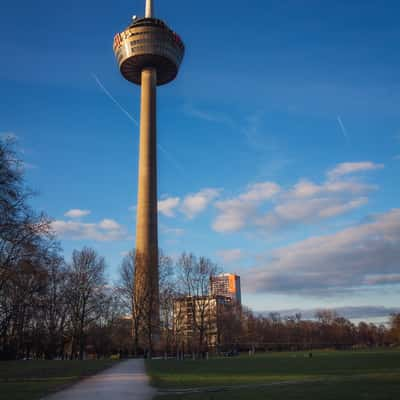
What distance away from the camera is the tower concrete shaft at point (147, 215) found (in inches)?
2397

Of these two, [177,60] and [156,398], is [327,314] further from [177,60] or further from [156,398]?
[156,398]

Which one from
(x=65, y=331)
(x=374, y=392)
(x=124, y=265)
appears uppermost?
(x=124, y=265)

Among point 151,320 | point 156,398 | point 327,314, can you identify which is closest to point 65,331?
point 151,320

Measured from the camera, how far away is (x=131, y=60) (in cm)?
10038

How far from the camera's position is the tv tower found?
8212cm

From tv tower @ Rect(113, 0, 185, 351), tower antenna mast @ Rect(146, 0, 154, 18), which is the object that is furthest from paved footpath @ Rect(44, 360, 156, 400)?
tower antenna mast @ Rect(146, 0, 154, 18)

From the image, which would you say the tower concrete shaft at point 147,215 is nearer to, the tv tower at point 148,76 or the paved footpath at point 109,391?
the tv tower at point 148,76

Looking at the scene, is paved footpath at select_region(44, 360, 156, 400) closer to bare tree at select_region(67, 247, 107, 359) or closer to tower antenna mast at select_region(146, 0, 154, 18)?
bare tree at select_region(67, 247, 107, 359)

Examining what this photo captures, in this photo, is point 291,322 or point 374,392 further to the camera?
point 291,322

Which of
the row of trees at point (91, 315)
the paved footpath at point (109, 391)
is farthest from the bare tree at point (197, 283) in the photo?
the paved footpath at point (109, 391)

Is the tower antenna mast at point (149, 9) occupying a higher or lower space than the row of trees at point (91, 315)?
higher

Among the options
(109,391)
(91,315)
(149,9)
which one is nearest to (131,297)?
(91,315)

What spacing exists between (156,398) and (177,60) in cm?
9581

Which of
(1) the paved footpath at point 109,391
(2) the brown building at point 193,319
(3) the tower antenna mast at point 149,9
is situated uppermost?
(3) the tower antenna mast at point 149,9
